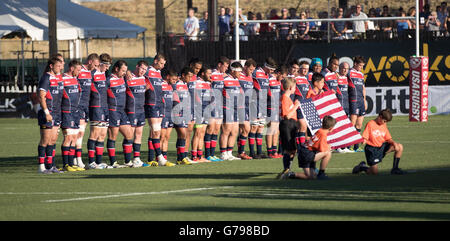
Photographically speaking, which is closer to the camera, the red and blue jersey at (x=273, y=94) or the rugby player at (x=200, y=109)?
the rugby player at (x=200, y=109)

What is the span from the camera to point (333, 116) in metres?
16.3

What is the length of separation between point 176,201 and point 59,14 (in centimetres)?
2985

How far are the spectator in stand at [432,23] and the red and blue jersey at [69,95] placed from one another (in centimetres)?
1814

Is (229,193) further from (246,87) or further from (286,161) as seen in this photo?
(246,87)

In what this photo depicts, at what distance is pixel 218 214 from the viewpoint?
35.7 feet

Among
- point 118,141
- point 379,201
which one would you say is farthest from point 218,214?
point 118,141

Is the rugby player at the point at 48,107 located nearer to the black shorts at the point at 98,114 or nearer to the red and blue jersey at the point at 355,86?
the black shorts at the point at 98,114

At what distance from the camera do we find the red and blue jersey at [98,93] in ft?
56.4

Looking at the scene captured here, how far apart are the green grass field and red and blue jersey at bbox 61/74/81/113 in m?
1.25

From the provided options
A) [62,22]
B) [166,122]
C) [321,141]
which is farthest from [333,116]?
[62,22]

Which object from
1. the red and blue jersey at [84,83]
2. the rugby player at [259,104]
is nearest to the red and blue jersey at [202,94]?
the rugby player at [259,104]

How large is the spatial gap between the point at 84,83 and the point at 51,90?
0.96m

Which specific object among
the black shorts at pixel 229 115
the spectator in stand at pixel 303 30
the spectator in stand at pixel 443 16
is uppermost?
the spectator in stand at pixel 443 16
